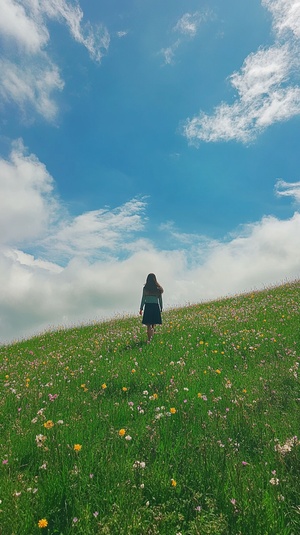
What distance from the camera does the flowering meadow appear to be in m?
3.52

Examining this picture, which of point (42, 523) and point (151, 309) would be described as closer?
point (42, 523)

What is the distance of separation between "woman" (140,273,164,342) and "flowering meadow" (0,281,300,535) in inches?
119

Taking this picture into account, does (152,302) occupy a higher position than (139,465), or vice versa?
(152,302)

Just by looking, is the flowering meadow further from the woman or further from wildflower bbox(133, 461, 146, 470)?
the woman

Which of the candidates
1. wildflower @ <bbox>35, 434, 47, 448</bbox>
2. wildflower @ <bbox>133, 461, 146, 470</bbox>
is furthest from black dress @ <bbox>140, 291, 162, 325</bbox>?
wildflower @ <bbox>133, 461, 146, 470</bbox>

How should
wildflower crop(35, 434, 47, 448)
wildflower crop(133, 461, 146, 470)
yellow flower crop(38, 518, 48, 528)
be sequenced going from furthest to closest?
wildflower crop(35, 434, 47, 448) → wildflower crop(133, 461, 146, 470) → yellow flower crop(38, 518, 48, 528)

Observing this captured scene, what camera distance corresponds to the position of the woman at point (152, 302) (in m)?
13.4

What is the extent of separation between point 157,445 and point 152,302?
906 centimetres

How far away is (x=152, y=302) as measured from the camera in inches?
542

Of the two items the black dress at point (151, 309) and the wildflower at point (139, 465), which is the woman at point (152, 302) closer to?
the black dress at point (151, 309)

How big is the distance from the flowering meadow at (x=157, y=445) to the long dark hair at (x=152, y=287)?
3.87m

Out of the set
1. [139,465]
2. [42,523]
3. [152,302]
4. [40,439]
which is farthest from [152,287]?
[42,523]

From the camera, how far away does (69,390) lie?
7.79 meters

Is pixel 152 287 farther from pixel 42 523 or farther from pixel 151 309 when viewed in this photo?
pixel 42 523
